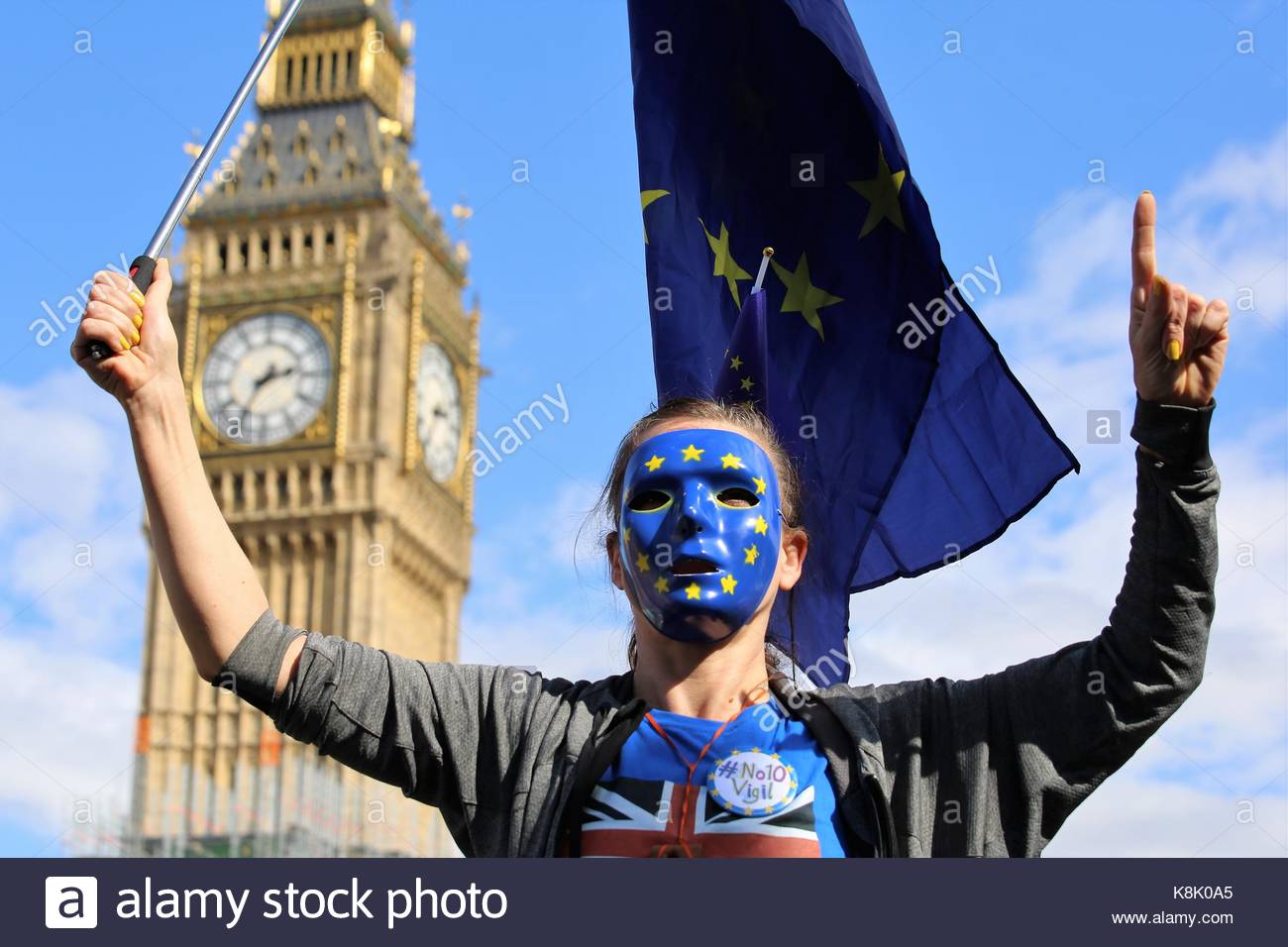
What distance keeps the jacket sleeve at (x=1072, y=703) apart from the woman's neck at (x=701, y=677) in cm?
23

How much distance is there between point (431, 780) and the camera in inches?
136

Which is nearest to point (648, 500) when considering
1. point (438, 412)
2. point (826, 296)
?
point (826, 296)

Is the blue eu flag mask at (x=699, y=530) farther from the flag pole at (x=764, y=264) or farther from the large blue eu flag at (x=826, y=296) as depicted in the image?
the flag pole at (x=764, y=264)

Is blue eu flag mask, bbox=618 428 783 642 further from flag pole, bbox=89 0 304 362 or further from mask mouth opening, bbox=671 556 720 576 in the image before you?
flag pole, bbox=89 0 304 362

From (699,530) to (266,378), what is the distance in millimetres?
36312

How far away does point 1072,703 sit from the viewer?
3.30 metres

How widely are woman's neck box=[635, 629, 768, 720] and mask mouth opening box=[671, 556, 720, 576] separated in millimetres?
125

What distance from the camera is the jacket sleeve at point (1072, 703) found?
124 inches

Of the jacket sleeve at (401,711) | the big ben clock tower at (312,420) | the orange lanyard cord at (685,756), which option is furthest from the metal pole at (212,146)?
the big ben clock tower at (312,420)

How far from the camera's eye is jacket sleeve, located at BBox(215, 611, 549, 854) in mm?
3309

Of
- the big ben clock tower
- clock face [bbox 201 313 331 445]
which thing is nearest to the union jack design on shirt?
the big ben clock tower

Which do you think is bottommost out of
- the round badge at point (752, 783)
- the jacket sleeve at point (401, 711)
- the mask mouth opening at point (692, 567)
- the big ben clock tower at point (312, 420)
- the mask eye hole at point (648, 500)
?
the round badge at point (752, 783)

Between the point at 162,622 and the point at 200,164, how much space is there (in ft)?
123

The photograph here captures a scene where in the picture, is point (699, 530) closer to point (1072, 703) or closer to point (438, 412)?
point (1072, 703)
